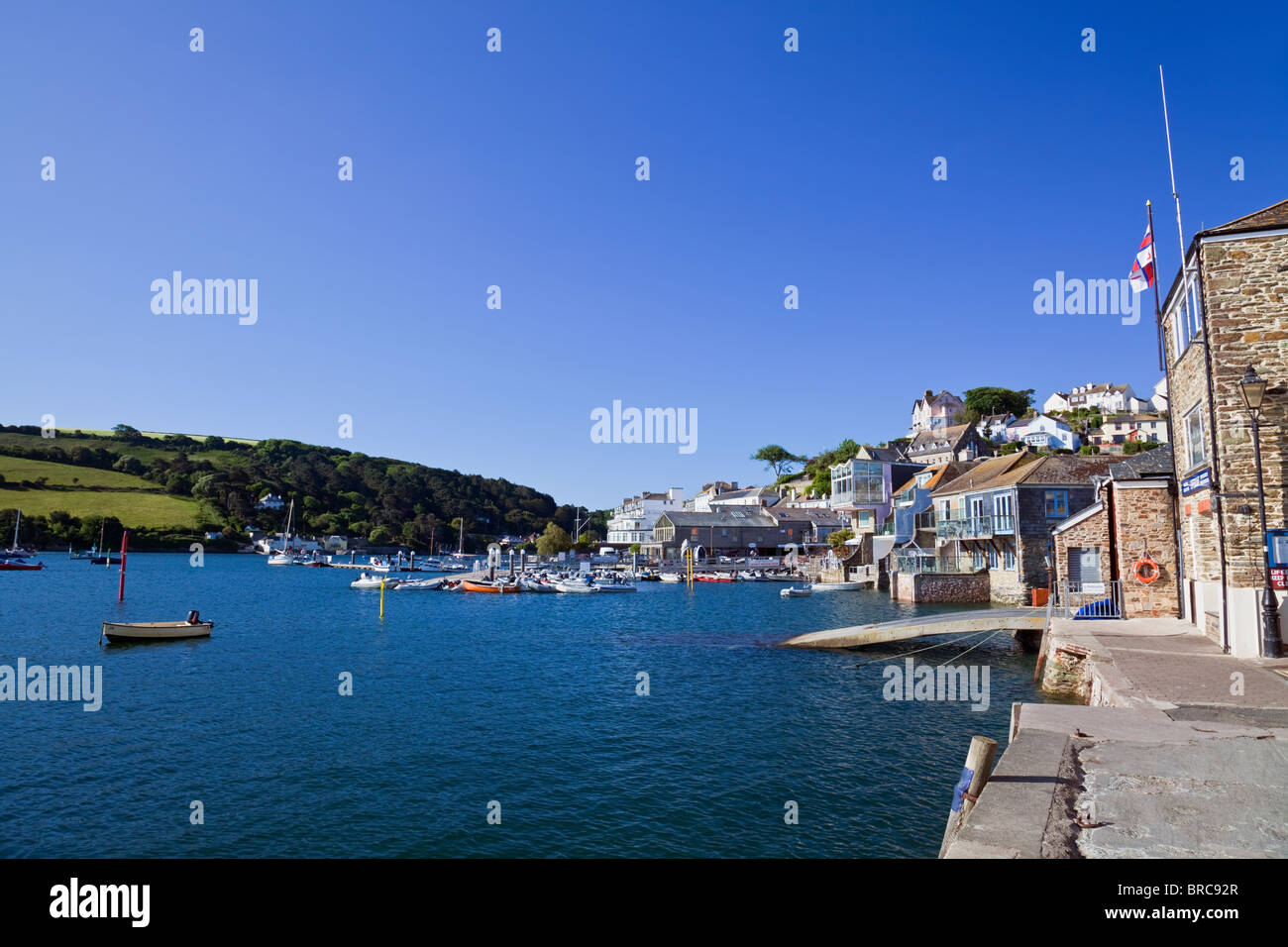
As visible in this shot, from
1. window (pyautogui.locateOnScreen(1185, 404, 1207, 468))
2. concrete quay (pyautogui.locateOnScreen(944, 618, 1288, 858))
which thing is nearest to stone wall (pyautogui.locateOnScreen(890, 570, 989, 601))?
window (pyautogui.locateOnScreen(1185, 404, 1207, 468))

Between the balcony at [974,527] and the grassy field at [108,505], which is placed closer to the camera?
the balcony at [974,527]

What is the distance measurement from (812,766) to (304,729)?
45.0ft

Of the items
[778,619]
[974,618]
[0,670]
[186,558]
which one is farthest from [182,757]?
[186,558]

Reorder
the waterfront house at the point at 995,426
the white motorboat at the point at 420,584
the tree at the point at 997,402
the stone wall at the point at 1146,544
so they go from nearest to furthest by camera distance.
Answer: the stone wall at the point at 1146,544 → the white motorboat at the point at 420,584 → the waterfront house at the point at 995,426 → the tree at the point at 997,402

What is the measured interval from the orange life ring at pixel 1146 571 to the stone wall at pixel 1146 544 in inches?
8.4

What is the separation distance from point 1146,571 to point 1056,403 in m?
137

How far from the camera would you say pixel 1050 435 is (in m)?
115

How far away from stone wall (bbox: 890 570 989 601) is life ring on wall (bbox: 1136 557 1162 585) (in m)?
29.1

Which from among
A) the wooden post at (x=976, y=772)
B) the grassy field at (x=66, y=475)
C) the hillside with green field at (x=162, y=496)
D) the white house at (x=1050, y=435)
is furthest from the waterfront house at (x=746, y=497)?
the wooden post at (x=976, y=772)

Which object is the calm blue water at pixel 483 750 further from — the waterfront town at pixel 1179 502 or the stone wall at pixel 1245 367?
the stone wall at pixel 1245 367

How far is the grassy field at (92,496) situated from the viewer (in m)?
142

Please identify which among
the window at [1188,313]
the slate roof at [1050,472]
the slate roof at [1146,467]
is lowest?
the slate roof at [1146,467]

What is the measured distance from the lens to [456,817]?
13.9 m

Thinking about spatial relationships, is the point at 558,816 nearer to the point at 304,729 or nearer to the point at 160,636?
the point at 304,729
